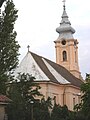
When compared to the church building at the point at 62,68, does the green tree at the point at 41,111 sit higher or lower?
lower

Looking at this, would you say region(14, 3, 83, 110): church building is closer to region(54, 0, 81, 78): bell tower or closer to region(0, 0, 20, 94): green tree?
region(54, 0, 81, 78): bell tower

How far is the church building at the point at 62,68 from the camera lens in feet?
177

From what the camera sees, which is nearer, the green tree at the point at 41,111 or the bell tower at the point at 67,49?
the green tree at the point at 41,111

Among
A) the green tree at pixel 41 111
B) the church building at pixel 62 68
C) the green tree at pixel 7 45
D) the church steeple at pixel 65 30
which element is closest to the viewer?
the green tree at pixel 7 45

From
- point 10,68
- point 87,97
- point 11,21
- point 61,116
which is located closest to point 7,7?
point 11,21

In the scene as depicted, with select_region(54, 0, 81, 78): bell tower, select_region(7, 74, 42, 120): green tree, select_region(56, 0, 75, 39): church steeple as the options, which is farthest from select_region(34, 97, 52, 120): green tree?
select_region(56, 0, 75, 39): church steeple

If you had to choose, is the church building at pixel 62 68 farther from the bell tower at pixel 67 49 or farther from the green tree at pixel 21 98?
the green tree at pixel 21 98

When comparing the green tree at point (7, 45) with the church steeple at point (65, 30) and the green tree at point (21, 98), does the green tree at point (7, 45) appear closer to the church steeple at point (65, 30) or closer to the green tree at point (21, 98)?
the green tree at point (21, 98)

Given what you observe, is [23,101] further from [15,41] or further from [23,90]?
[15,41]

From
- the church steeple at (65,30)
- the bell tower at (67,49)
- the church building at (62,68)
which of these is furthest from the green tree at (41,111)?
the church steeple at (65,30)

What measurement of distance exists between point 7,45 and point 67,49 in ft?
128

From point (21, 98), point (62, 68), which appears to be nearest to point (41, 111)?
point (21, 98)

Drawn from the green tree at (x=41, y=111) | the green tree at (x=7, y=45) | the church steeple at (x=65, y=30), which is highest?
the church steeple at (x=65, y=30)

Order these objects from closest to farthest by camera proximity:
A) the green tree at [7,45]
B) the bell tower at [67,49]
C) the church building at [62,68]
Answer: the green tree at [7,45], the church building at [62,68], the bell tower at [67,49]
